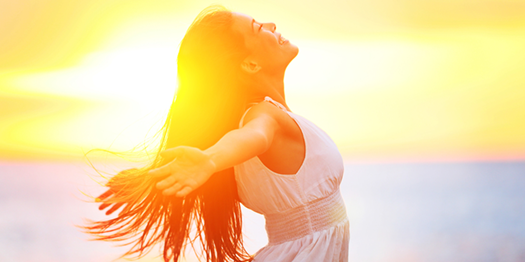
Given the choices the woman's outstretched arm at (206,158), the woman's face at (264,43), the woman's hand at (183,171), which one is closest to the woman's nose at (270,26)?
the woman's face at (264,43)

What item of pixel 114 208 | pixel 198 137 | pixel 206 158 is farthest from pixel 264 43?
pixel 114 208

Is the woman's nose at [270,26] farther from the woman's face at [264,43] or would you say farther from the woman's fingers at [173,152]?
the woman's fingers at [173,152]

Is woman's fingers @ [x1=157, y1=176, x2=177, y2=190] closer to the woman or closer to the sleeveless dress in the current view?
the woman

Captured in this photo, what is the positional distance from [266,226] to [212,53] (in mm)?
721

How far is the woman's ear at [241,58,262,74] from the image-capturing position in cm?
186

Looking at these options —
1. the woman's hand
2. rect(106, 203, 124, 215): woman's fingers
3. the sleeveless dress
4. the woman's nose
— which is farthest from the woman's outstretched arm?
rect(106, 203, 124, 215): woman's fingers

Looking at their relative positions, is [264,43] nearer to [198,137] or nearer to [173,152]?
[198,137]

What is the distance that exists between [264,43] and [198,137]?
1.63 feet

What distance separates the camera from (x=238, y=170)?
178cm

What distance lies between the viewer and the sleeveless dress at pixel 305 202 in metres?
1.67

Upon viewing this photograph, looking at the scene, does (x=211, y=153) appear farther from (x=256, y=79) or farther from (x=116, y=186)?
(x=116, y=186)

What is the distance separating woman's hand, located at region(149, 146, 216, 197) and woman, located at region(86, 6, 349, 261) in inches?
12.0

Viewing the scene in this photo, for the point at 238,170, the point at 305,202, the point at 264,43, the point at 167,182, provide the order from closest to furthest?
the point at 167,182 → the point at 305,202 → the point at 238,170 → the point at 264,43

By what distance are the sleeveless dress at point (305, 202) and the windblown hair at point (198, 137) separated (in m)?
0.19
